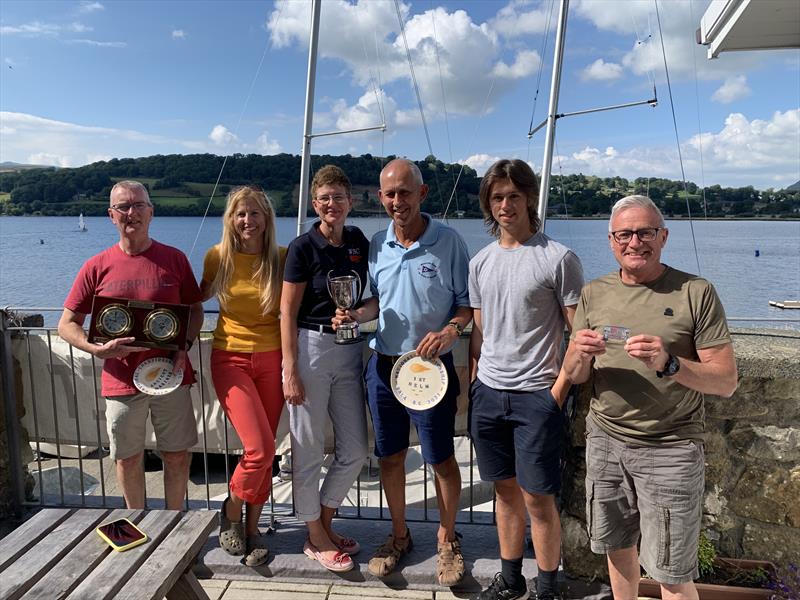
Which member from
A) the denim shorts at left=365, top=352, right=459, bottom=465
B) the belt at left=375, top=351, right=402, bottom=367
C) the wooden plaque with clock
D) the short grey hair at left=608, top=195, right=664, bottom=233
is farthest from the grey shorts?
the wooden plaque with clock

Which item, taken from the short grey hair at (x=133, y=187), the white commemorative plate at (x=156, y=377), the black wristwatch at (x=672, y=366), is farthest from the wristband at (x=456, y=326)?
the short grey hair at (x=133, y=187)

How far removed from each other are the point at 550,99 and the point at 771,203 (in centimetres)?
4061

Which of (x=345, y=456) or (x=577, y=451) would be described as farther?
(x=345, y=456)

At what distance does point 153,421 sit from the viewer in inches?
112

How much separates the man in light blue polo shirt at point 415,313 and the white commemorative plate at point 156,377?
2.90 ft

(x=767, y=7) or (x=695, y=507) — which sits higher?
(x=767, y=7)

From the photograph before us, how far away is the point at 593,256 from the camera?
165ft

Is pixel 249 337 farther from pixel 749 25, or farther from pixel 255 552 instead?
pixel 749 25

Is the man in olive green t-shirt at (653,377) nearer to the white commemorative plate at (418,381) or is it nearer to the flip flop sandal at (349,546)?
the white commemorative plate at (418,381)

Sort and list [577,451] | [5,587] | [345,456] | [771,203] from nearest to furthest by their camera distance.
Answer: [5,587]
[577,451]
[345,456]
[771,203]

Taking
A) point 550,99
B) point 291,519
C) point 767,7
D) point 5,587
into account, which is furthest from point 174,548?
point 550,99

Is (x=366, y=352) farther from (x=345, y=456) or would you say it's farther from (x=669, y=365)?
(x=669, y=365)

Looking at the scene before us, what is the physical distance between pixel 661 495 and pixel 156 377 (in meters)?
2.29

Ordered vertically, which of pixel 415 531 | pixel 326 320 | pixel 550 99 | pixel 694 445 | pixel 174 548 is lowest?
pixel 415 531
